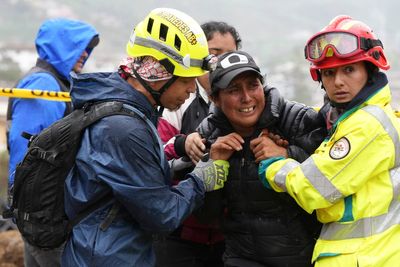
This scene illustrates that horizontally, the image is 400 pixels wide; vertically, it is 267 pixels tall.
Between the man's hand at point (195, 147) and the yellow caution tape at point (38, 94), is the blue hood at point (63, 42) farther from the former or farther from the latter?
the man's hand at point (195, 147)

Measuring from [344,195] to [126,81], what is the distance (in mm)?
1166

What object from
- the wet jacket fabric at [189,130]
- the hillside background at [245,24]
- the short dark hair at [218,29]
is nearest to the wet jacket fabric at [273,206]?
the wet jacket fabric at [189,130]

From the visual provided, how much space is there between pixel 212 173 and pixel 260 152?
27 centimetres

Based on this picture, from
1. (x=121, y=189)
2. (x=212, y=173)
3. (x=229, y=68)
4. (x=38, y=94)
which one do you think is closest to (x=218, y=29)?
(x=229, y=68)

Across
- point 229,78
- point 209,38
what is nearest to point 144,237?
point 229,78

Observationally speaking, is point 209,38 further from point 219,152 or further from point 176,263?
point 176,263

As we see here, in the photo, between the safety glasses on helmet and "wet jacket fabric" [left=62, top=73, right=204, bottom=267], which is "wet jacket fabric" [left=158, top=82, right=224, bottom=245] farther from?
the safety glasses on helmet

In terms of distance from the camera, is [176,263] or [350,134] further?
[176,263]

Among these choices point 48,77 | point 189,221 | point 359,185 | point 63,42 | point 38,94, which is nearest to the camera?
point 359,185

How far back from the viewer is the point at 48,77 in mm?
4582

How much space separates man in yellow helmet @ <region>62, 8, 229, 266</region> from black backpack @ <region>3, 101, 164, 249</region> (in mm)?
35

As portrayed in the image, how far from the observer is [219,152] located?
3.02 metres

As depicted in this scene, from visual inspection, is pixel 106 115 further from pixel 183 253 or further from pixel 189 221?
pixel 183 253

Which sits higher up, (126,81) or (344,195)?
(126,81)
